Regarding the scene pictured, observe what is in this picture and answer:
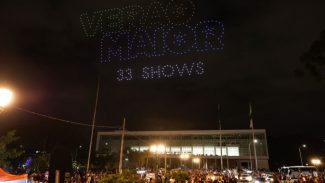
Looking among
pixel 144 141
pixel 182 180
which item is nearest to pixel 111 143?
pixel 144 141

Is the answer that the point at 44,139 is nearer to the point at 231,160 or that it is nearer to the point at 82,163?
the point at 82,163

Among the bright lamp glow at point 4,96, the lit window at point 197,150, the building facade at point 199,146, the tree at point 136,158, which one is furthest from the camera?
the lit window at point 197,150

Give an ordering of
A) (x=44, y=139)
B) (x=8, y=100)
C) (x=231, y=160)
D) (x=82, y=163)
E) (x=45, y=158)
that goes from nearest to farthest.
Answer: (x=8, y=100), (x=45, y=158), (x=44, y=139), (x=82, y=163), (x=231, y=160)

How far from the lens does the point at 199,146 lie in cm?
8081

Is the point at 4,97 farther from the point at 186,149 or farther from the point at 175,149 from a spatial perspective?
the point at 175,149

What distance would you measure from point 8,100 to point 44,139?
44.4m

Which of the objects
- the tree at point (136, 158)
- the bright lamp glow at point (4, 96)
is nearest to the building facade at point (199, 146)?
the tree at point (136, 158)

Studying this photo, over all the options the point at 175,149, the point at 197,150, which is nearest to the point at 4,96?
the point at 197,150

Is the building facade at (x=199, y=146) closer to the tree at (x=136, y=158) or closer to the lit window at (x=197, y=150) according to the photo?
the lit window at (x=197, y=150)

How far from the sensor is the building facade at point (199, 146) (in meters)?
74.3

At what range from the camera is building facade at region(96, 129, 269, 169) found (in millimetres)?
74312

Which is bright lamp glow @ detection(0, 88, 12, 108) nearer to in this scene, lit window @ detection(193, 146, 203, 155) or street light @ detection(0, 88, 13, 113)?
street light @ detection(0, 88, 13, 113)

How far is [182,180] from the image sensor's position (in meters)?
26.4

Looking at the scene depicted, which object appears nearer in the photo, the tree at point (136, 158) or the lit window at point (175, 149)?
the tree at point (136, 158)
